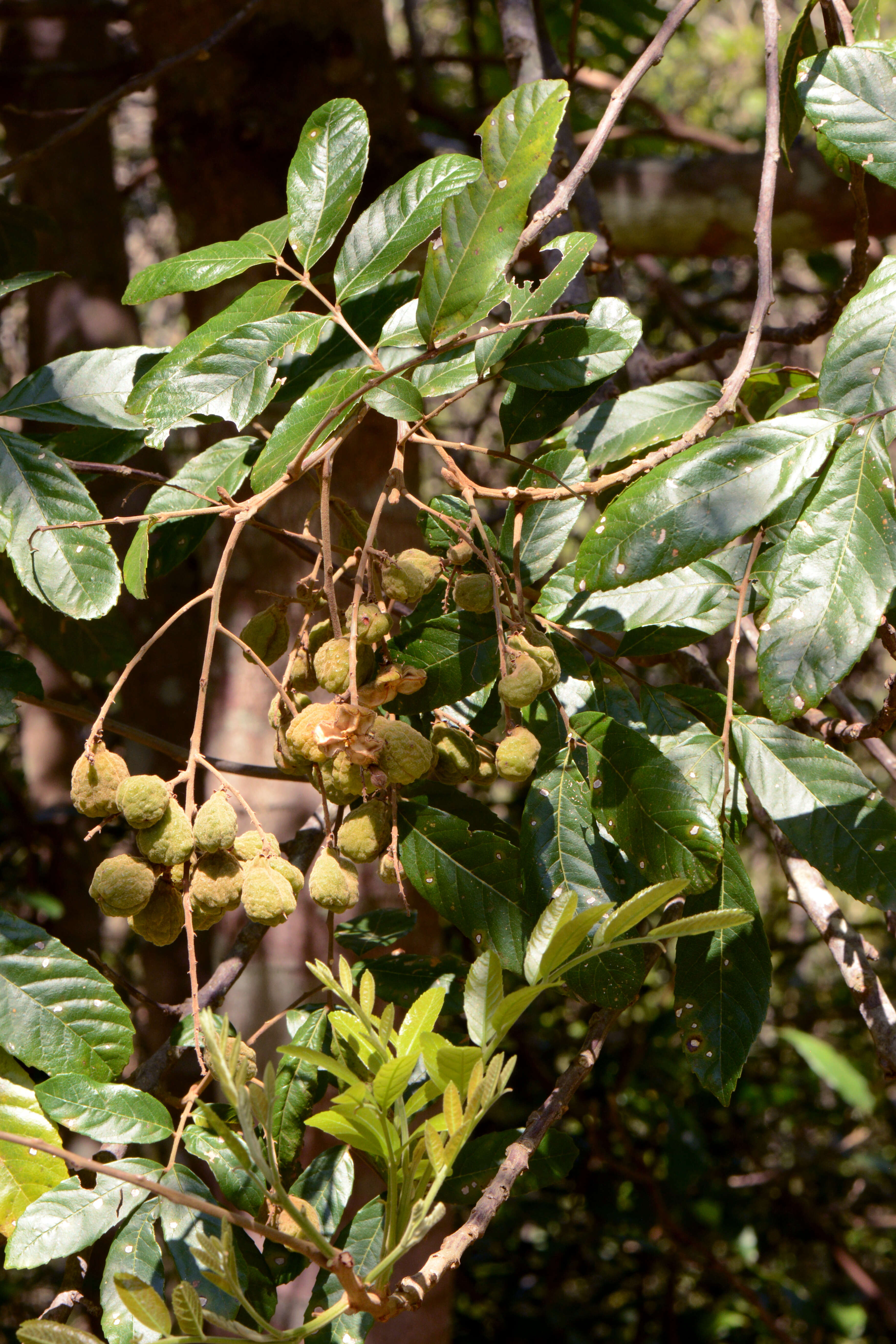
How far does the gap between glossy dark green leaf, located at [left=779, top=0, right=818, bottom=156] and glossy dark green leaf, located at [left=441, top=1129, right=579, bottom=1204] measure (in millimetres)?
1058

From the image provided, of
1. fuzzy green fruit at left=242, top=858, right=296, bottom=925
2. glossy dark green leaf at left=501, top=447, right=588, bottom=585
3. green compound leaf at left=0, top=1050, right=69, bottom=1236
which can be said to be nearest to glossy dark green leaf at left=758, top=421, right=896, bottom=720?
glossy dark green leaf at left=501, top=447, right=588, bottom=585

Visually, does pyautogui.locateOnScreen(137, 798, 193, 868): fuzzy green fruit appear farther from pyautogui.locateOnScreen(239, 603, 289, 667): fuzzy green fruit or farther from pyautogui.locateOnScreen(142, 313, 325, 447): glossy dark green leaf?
pyautogui.locateOnScreen(142, 313, 325, 447): glossy dark green leaf

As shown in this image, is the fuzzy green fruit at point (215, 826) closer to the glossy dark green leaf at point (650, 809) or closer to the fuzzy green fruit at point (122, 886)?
the fuzzy green fruit at point (122, 886)

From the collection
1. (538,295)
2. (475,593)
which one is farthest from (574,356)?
(475,593)

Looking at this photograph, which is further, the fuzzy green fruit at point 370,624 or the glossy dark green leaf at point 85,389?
the glossy dark green leaf at point 85,389

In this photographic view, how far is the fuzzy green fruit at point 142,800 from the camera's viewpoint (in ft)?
2.51

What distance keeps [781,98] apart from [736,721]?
0.76 meters

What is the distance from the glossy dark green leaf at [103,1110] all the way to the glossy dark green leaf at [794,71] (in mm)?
1138

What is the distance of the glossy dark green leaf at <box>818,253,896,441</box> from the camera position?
28.6 inches

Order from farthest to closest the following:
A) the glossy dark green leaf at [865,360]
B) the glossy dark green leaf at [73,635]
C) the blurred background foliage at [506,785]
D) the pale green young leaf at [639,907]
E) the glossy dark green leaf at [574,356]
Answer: the blurred background foliage at [506,785] < the glossy dark green leaf at [73,635] < the glossy dark green leaf at [574,356] < the glossy dark green leaf at [865,360] < the pale green young leaf at [639,907]

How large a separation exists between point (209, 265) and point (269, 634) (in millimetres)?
346

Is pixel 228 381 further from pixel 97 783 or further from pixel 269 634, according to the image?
pixel 97 783

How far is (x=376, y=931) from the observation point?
3.50ft

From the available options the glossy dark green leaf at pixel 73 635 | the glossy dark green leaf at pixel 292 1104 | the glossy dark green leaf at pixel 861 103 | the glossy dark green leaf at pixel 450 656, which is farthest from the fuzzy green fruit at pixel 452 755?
the glossy dark green leaf at pixel 73 635
